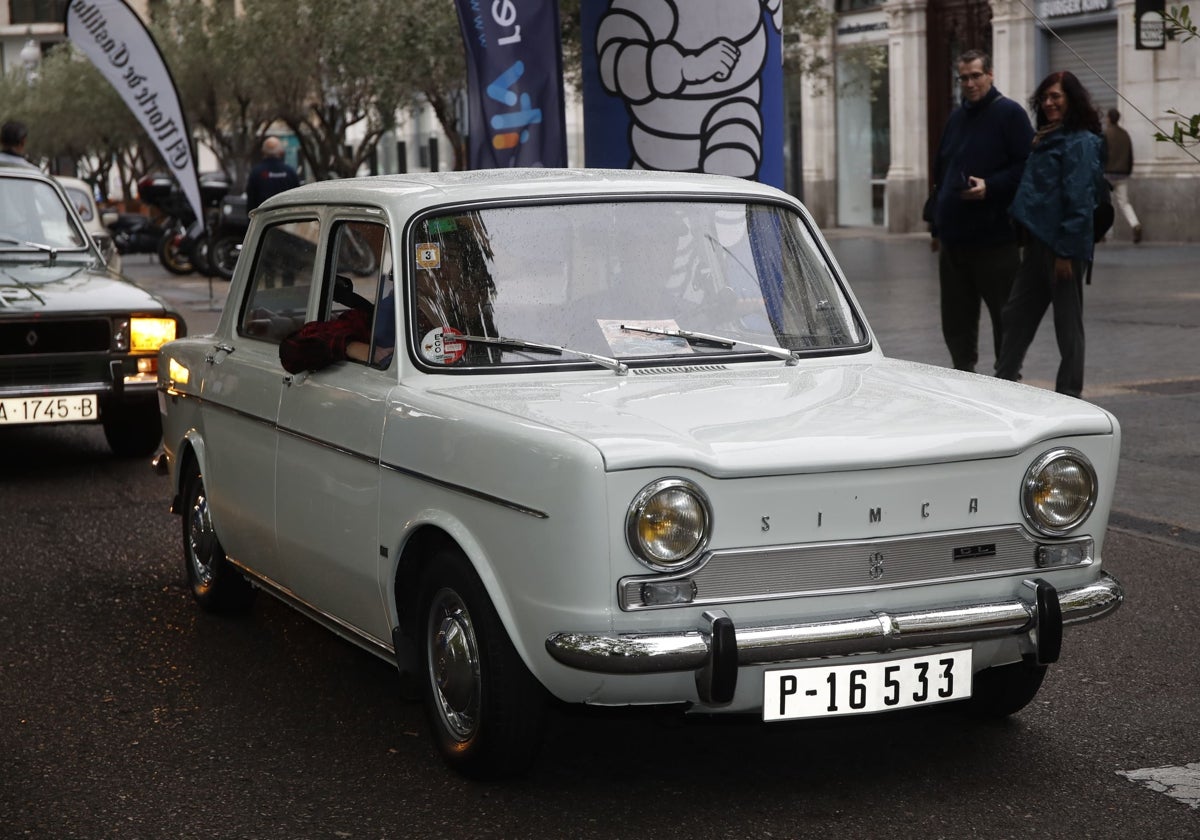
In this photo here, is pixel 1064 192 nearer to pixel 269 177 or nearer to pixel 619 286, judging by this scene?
pixel 619 286

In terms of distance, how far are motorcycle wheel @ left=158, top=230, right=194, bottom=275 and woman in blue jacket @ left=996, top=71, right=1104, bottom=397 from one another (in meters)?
21.2

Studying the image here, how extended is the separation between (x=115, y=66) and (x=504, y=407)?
14185mm

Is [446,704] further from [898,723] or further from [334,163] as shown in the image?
[334,163]

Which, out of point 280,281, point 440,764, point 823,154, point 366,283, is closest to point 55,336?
point 280,281

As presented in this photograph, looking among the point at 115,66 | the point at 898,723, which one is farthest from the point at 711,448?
the point at 115,66

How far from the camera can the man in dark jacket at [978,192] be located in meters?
10.1

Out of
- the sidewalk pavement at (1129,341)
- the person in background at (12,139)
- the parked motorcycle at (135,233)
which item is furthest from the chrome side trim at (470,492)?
the parked motorcycle at (135,233)

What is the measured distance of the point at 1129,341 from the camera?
13.9 metres

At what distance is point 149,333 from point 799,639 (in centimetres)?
647

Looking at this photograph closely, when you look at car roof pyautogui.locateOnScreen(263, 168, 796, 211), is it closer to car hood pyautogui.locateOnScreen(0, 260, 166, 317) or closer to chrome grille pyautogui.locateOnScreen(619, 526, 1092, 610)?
chrome grille pyautogui.locateOnScreen(619, 526, 1092, 610)

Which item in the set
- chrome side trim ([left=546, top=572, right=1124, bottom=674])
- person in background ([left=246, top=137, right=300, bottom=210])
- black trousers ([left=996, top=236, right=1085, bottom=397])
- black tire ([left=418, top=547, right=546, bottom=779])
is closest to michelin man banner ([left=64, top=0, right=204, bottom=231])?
person in background ([left=246, top=137, right=300, bottom=210])

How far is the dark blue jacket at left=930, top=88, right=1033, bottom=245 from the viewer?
10.0 m

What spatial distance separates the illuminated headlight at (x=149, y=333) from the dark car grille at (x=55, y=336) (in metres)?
0.13

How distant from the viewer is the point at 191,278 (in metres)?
28.8
